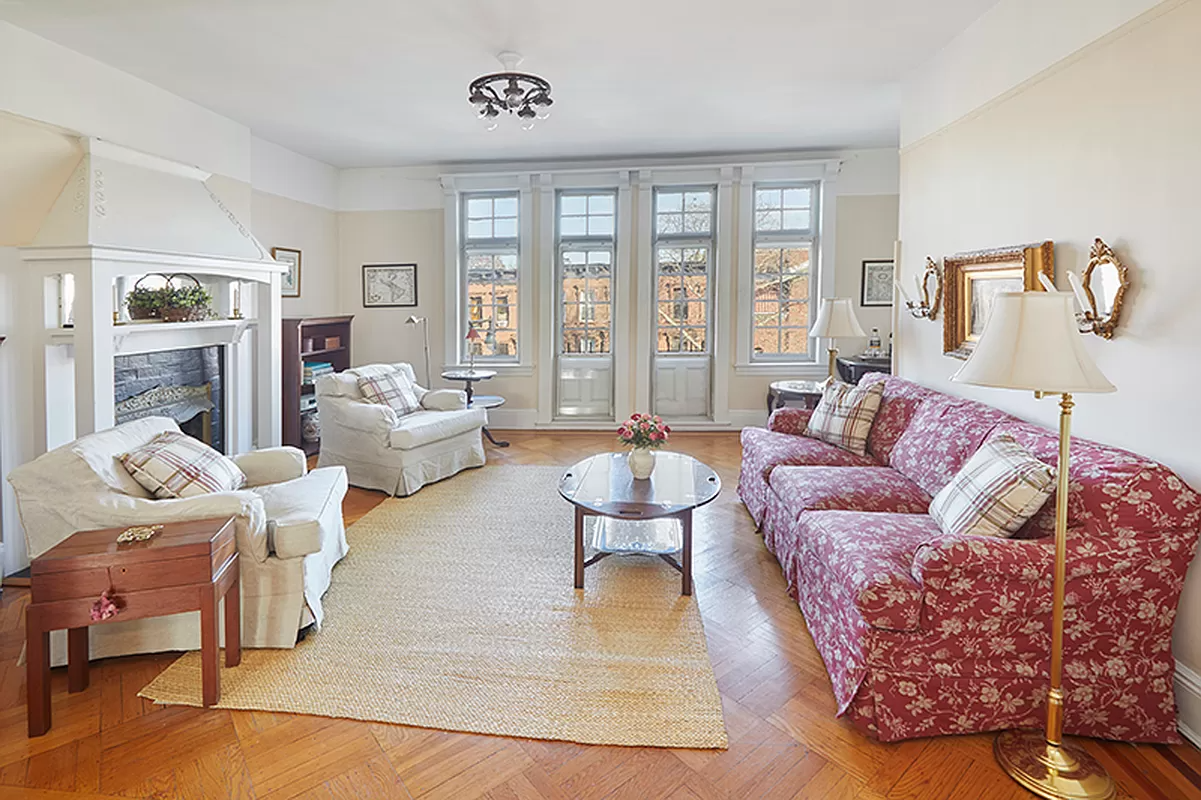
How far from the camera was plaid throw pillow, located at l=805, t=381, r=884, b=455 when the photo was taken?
4.03 m

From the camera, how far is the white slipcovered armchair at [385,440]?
15.9 ft

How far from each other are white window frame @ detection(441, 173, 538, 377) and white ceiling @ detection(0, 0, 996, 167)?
1.13 m

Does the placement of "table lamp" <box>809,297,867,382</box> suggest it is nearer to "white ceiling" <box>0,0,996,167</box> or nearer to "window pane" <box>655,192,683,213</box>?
"white ceiling" <box>0,0,996,167</box>

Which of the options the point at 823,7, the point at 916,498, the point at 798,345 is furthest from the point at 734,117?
the point at 916,498

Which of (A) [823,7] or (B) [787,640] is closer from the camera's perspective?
(B) [787,640]

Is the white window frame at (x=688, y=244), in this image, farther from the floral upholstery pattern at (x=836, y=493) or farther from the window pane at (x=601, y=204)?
the floral upholstery pattern at (x=836, y=493)

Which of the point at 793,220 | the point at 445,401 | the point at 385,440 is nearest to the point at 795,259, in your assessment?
the point at 793,220

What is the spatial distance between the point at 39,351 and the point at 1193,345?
5.23 metres

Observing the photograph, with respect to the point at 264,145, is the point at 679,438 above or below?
below

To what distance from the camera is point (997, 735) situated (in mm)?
2150

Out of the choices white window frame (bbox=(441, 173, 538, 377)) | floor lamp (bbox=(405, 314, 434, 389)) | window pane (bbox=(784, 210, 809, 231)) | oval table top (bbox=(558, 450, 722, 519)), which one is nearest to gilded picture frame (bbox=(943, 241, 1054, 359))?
oval table top (bbox=(558, 450, 722, 519))

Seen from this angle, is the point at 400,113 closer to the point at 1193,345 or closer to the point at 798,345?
the point at 798,345

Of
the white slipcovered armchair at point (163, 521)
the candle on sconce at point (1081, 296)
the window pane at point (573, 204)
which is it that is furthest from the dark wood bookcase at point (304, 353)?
the candle on sconce at point (1081, 296)

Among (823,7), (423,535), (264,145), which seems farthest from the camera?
(264,145)
